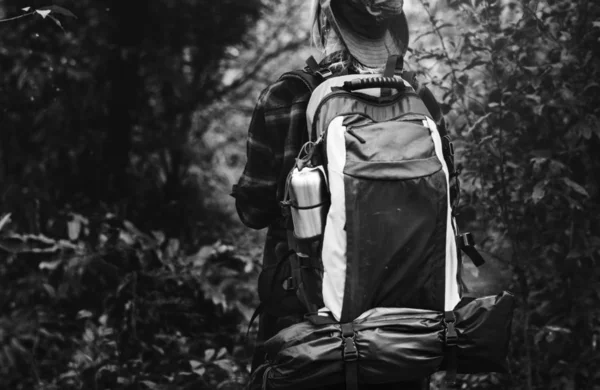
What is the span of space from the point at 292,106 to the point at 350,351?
0.80 m

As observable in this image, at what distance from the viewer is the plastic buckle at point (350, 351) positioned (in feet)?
6.35

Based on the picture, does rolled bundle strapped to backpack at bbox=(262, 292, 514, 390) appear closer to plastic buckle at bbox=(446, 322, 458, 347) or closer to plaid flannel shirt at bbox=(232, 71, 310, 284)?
plastic buckle at bbox=(446, 322, 458, 347)

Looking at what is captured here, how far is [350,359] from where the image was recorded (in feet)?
6.35

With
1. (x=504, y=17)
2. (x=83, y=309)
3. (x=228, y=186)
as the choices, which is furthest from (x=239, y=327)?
(x=504, y=17)

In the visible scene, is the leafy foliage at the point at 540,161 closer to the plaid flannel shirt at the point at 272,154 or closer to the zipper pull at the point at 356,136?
the plaid flannel shirt at the point at 272,154

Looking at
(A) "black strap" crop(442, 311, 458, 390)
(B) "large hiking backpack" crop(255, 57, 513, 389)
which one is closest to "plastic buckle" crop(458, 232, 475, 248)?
(B) "large hiking backpack" crop(255, 57, 513, 389)

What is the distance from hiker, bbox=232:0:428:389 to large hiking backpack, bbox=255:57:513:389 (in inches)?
9.7

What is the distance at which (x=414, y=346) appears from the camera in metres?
1.97

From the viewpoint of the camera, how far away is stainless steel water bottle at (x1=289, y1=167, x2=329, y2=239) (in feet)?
6.72

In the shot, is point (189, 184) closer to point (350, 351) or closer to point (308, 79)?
point (308, 79)

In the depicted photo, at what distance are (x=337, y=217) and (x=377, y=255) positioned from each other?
144 mm

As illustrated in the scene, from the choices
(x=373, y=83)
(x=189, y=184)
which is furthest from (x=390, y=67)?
→ (x=189, y=184)

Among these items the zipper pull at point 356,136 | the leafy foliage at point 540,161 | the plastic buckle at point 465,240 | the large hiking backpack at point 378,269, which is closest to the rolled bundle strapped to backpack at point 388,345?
the large hiking backpack at point 378,269

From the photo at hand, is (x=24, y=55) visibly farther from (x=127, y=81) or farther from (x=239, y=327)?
(x=239, y=327)
